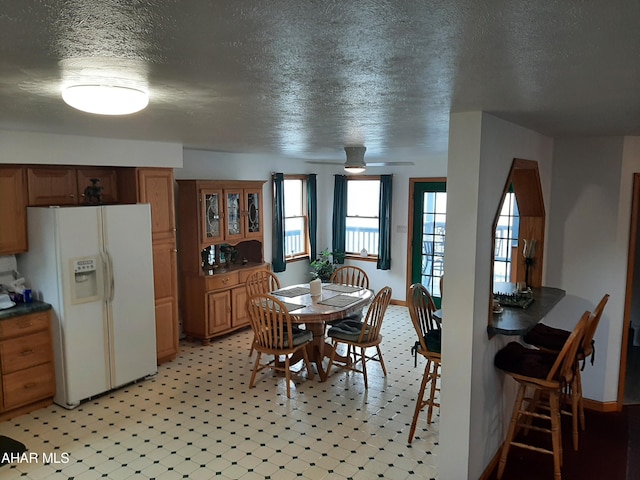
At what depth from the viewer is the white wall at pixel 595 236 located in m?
3.99

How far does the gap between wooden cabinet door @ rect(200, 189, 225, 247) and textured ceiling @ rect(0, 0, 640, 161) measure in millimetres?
2911

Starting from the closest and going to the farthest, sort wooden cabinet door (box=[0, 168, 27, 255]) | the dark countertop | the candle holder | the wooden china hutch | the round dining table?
the dark countertop → wooden cabinet door (box=[0, 168, 27, 255]) → the candle holder → the round dining table → the wooden china hutch

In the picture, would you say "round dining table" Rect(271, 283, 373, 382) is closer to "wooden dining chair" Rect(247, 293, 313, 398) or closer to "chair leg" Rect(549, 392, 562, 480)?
"wooden dining chair" Rect(247, 293, 313, 398)

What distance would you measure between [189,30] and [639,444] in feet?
13.8

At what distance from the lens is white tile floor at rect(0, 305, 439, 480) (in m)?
3.29

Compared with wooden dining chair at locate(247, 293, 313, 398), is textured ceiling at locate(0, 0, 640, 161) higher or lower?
higher

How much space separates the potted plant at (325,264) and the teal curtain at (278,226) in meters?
0.69

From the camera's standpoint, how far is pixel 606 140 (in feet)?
13.1

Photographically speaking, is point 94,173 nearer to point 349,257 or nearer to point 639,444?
point 349,257

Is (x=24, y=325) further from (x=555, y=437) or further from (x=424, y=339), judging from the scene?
(x=555, y=437)

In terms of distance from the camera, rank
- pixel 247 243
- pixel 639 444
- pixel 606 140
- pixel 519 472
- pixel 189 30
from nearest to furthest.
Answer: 1. pixel 189 30
2. pixel 519 472
3. pixel 639 444
4. pixel 606 140
5. pixel 247 243

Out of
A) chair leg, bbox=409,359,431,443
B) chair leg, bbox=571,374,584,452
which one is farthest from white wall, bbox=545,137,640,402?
chair leg, bbox=409,359,431,443

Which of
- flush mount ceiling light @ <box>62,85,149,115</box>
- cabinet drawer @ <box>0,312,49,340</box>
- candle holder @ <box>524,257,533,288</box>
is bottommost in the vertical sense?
cabinet drawer @ <box>0,312,49,340</box>

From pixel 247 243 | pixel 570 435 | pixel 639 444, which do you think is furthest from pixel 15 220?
pixel 639 444
